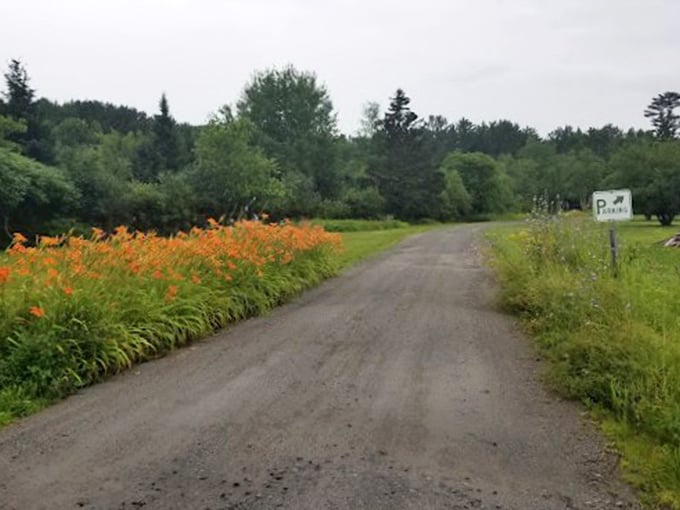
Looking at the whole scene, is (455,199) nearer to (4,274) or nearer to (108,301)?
(108,301)

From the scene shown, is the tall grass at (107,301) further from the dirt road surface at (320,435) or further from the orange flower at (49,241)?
the dirt road surface at (320,435)

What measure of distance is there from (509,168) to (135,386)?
7553 centimetres

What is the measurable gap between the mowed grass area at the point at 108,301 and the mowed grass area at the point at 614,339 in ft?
11.8

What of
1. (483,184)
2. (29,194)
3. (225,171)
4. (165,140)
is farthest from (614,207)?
(483,184)

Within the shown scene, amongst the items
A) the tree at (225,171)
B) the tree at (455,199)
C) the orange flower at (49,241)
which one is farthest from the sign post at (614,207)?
the tree at (455,199)

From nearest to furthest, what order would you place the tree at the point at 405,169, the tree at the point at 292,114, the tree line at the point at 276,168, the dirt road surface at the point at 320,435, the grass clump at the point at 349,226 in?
the dirt road surface at the point at 320,435, the tree line at the point at 276,168, the grass clump at the point at 349,226, the tree at the point at 405,169, the tree at the point at 292,114

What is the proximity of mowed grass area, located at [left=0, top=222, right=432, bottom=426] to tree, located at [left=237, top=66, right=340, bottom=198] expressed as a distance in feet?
159

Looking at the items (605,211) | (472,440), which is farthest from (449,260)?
(472,440)

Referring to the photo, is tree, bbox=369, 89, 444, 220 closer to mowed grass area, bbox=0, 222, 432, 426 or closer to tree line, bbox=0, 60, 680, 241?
tree line, bbox=0, 60, 680, 241

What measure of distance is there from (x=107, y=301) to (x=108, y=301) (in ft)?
0.17

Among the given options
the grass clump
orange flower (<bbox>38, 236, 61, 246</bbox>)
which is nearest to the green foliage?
the grass clump

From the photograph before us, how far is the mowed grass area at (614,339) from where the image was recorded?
140 inches

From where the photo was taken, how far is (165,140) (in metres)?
52.3

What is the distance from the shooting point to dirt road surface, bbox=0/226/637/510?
3133 millimetres
